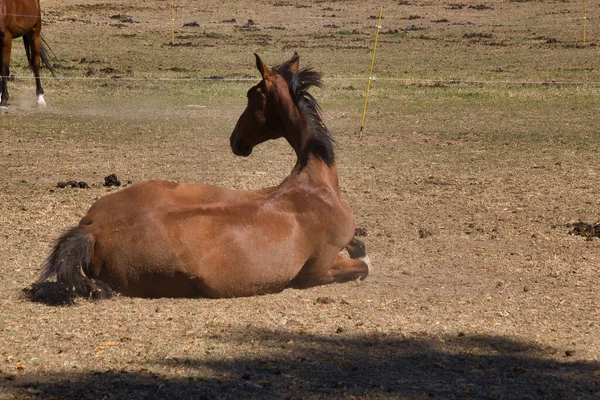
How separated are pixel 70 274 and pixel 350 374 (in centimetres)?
194

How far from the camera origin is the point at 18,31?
15.2 metres

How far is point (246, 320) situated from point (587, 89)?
13091mm

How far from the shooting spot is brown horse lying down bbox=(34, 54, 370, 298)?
5551mm

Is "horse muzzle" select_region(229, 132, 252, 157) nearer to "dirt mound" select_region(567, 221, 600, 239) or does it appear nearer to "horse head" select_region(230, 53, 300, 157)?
"horse head" select_region(230, 53, 300, 157)

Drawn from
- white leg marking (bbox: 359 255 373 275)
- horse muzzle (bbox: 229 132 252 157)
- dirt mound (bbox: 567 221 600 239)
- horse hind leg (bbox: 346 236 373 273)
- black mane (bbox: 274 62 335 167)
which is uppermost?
black mane (bbox: 274 62 335 167)

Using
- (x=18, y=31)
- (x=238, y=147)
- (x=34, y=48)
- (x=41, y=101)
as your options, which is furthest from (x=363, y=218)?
(x=34, y=48)

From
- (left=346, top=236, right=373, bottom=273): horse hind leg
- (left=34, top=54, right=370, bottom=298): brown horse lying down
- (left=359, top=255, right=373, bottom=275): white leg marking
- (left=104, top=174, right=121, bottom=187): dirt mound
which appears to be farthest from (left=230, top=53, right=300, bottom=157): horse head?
(left=104, top=174, right=121, bottom=187): dirt mound

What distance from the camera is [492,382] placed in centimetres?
448

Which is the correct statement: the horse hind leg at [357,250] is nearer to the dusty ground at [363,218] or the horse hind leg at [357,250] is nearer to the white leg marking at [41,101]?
the dusty ground at [363,218]

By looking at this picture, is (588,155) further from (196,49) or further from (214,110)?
(196,49)

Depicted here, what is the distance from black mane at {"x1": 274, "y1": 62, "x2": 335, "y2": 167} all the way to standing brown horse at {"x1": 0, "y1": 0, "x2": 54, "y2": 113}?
8.73 meters

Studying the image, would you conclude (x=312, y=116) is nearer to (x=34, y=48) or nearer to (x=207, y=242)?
(x=207, y=242)

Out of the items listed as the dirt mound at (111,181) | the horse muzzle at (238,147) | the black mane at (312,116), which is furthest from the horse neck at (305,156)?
the dirt mound at (111,181)

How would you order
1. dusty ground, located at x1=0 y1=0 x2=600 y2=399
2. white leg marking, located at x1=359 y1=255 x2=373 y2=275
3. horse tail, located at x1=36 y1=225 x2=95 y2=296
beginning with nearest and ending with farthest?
dusty ground, located at x1=0 y1=0 x2=600 y2=399, horse tail, located at x1=36 y1=225 x2=95 y2=296, white leg marking, located at x1=359 y1=255 x2=373 y2=275
